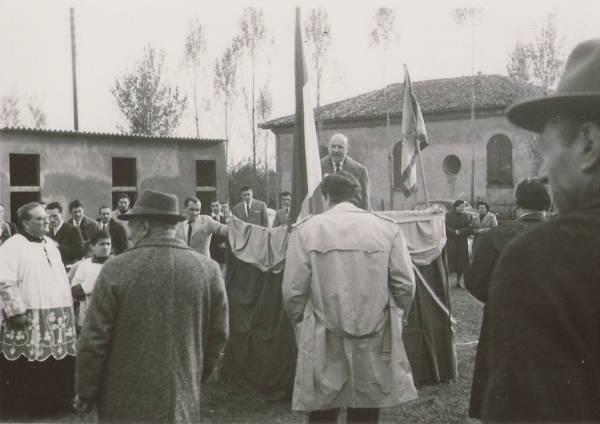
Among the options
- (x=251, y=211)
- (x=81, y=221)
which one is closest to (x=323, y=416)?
(x=251, y=211)

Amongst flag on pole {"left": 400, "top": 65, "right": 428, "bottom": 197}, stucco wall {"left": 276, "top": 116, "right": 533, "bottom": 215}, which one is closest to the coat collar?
flag on pole {"left": 400, "top": 65, "right": 428, "bottom": 197}

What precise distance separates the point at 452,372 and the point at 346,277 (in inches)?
127

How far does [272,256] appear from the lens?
22.2 feet

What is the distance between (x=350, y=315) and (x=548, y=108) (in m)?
3.19

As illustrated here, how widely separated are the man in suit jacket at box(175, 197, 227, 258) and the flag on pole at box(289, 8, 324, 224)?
4.96 ft

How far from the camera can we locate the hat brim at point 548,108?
1.31m

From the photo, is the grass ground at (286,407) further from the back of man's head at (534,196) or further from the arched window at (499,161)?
the arched window at (499,161)

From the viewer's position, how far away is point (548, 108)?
138 cm

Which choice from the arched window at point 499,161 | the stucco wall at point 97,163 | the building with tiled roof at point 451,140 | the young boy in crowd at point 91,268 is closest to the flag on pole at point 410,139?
the young boy in crowd at point 91,268

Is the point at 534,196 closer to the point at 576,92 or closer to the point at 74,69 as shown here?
the point at 576,92

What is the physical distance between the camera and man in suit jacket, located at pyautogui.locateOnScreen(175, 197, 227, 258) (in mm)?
7780

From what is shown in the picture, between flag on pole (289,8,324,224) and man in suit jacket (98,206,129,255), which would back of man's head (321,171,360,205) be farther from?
man in suit jacket (98,206,129,255)

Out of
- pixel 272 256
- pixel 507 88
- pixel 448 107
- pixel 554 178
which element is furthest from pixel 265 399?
pixel 507 88

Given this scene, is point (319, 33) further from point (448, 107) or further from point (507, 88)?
point (507, 88)
